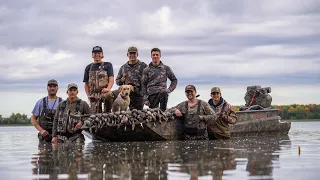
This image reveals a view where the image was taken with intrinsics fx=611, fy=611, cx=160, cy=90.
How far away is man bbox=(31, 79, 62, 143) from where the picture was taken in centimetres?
1564

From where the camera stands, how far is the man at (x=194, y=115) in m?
16.2

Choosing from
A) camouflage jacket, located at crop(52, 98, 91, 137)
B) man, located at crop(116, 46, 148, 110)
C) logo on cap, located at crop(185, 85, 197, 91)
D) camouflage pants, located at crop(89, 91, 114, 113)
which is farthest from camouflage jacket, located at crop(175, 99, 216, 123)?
camouflage jacket, located at crop(52, 98, 91, 137)

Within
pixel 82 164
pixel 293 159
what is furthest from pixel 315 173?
pixel 82 164

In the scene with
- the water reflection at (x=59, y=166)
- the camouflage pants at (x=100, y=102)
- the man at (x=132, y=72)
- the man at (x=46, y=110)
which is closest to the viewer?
the water reflection at (x=59, y=166)

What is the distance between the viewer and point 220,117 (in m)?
16.5

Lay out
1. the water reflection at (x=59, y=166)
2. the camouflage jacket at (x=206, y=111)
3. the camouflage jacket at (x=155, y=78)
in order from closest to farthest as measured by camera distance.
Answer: the water reflection at (x=59, y=166), the camouflage jacket at (x=206, y=111), the camouflage jacket at (x=155, y=78)

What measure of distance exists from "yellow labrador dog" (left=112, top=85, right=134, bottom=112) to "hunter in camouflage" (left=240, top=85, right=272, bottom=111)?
24.6ft

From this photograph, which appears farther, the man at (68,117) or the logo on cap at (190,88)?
the logo on cap at (190,88)

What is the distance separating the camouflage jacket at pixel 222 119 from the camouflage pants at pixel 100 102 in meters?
2.83

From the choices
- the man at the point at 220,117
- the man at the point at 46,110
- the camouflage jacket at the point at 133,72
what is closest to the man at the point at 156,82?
the camouflage jacket at the point at 133,72

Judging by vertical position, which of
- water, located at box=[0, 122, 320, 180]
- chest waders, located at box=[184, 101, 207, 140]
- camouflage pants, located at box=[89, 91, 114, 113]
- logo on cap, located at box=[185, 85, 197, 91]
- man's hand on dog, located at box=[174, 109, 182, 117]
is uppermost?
logo on cap, located at box=[185, 85, 197, 91]

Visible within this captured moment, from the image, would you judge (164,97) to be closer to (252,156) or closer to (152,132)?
(152,132)

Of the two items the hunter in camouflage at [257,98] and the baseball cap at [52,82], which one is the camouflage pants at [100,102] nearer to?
the baseball cap at [52,82]

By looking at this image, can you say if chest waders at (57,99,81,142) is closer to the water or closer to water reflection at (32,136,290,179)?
water reflection at (32,136,290,179)
